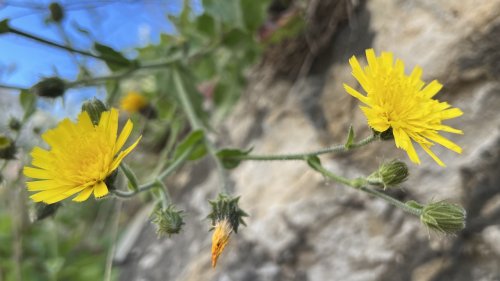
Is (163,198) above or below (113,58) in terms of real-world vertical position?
below

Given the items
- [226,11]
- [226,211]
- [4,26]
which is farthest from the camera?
[226,11]

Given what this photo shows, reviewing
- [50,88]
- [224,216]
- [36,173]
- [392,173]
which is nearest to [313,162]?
[392,173]

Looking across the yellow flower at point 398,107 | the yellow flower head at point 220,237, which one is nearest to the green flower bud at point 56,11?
the yellow flower head at point 220,237

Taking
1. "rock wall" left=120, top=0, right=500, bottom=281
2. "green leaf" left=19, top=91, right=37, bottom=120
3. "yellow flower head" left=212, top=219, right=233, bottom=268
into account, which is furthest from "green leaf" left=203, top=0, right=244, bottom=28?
"yellow flower head" left=212, top=219, right=233, bottom=268

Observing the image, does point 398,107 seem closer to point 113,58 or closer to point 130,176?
point 130,176

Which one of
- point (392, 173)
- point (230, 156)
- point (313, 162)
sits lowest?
point (392, 173)

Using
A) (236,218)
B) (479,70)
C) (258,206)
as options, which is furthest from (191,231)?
(479,70)

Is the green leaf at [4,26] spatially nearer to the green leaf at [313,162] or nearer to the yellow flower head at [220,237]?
the yellow flower head at [220,237]

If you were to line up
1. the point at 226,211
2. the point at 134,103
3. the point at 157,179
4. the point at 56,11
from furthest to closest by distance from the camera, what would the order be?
the point at 134,103
the point at 56,11
the point at 157,179
the point at 226,211
